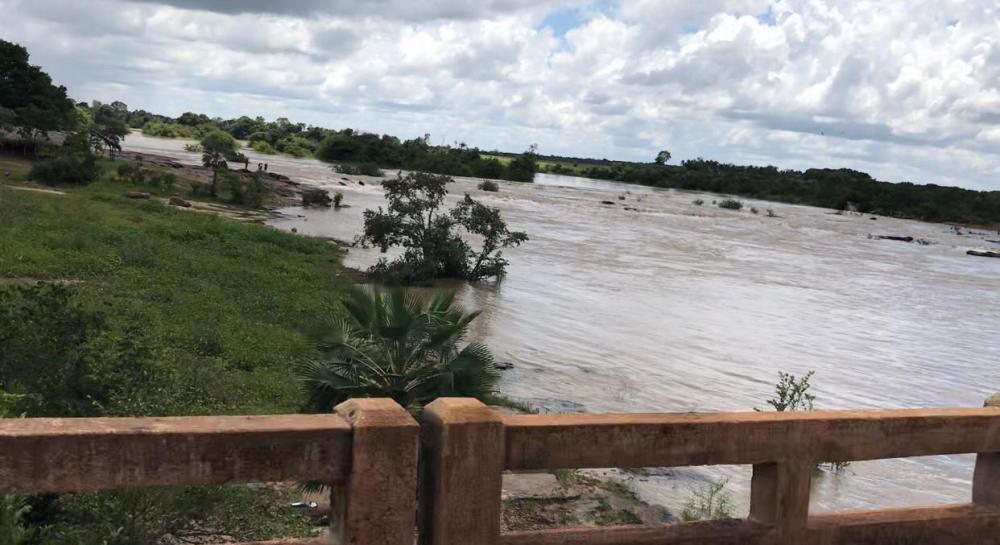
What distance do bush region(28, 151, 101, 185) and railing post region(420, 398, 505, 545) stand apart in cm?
3433

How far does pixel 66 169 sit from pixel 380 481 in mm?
34820

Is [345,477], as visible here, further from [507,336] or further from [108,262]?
[108,262]

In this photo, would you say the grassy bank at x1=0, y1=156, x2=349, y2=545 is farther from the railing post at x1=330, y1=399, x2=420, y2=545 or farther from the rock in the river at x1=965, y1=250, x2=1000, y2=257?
the rock in the river at x1=965, y1=250, x2=1000, y2=257

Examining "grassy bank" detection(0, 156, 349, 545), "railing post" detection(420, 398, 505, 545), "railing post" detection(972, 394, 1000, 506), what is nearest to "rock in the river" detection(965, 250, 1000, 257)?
"grassy bank" detection(0, 156, 349, 545)

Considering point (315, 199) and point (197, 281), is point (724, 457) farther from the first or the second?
point (315, 199)

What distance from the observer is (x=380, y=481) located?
3.41 m

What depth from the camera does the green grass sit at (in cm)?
1004

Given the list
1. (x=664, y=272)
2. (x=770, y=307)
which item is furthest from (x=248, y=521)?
(x=664, y=272)

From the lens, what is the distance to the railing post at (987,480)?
4758mm

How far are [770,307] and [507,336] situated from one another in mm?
10712

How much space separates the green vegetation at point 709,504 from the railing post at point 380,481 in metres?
5.27

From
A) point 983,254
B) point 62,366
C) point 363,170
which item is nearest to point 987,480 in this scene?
point 62,366

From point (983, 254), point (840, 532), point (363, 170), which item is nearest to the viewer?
point (840, 532)

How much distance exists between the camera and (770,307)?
25.2 meters
